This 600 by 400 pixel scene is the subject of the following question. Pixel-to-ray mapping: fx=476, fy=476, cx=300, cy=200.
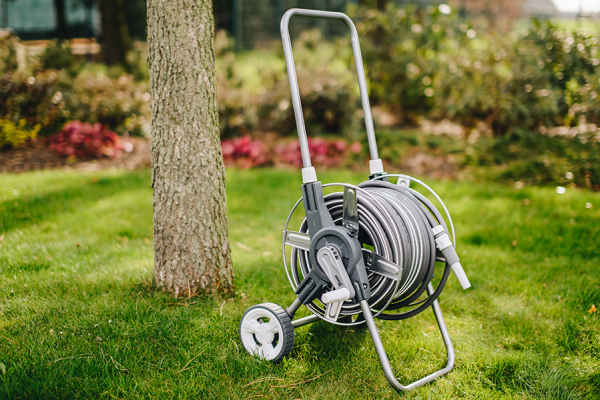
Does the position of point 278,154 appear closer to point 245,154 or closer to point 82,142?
point 245,154

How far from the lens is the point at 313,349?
2.76m

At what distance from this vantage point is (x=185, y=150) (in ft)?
9.83

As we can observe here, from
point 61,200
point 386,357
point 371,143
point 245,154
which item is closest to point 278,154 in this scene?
point 245,154

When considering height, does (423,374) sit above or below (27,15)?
below

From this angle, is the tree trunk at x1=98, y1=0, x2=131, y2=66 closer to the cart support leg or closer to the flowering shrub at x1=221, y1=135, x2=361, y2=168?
the flowering shrub at x1=221, y1=135, x2=361, y2=168

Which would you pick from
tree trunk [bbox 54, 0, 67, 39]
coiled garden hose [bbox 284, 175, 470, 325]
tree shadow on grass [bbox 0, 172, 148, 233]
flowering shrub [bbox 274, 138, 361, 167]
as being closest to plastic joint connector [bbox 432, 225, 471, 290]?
coiled garden hose [bbox 284, 175, 470, 325]

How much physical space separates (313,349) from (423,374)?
62 centimetres

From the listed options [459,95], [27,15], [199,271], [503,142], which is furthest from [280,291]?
[27,15]

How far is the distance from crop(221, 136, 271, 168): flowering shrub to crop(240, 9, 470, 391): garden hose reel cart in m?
4.47

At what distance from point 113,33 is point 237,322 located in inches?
380

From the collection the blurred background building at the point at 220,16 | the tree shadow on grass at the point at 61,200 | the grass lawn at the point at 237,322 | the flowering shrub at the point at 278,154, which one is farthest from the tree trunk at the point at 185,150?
the blurred background building at the point at 220,16

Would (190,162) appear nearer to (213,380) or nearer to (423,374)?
(213,380)

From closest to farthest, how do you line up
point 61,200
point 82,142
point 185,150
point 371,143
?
point 371,143 < point 185,150 < point 61,200 < point 82,142

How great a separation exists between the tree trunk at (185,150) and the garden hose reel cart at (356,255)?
65 cm
